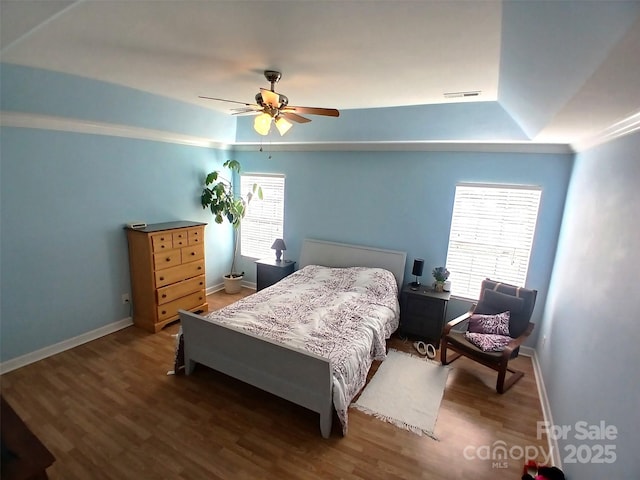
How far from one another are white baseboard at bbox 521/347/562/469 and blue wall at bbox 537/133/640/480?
0.09 metres

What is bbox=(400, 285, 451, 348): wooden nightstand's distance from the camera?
3533mm

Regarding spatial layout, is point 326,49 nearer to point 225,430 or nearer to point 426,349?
point 225,430

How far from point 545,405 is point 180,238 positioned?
4312 mm

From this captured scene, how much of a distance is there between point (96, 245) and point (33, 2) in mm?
2964

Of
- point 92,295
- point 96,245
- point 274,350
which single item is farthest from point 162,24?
point 92,295

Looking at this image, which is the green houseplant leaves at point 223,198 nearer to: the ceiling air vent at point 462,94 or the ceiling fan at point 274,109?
the ceiling fan at point 274,109

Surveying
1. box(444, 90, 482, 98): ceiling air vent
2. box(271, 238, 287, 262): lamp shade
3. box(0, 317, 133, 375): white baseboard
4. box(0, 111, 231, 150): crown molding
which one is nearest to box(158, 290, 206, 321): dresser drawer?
box(0, 317, 133, 375): white baseboard

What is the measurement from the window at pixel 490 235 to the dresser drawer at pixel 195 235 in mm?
3372

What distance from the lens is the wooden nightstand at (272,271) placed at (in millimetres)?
4547

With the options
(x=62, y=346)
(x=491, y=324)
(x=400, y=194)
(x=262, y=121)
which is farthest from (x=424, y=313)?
(x=62, y=346)

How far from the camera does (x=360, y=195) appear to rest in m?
4.20

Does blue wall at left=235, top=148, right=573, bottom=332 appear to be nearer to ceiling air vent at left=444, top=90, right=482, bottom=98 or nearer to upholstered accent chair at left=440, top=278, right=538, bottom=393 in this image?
upholstered accent chair at left=440, top=278, right=538, bottom=393

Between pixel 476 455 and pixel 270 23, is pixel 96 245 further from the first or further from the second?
pixel 476 455

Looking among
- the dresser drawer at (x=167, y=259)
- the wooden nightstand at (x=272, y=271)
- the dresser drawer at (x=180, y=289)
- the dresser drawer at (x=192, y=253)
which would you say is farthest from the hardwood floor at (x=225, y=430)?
the wooden nightstand at (x=272, y=271)
